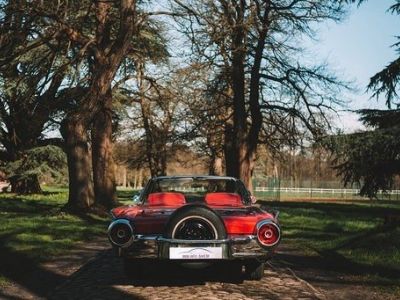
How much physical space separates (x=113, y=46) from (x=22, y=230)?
25.1 feet

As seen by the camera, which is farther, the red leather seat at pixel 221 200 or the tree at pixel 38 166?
the tree at pixel 38 166

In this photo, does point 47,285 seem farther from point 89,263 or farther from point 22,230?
point 22,230

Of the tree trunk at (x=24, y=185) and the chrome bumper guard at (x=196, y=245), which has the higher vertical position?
the tree trunk at (x=24, y=185)

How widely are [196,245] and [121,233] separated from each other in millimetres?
1046

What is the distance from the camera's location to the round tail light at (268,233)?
7348mm

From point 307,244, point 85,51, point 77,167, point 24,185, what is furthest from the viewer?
point 24,185

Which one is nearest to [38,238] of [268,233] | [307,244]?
[307,244]

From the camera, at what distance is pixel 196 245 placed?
279 inches

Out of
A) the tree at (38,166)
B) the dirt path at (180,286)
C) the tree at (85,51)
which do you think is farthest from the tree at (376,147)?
the tree at (38,166)

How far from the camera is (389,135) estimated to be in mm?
19656

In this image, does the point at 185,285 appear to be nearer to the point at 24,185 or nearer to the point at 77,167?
the point at 77,167

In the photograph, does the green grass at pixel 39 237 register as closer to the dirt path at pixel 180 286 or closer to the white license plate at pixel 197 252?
the dirt path at pixel 180 286

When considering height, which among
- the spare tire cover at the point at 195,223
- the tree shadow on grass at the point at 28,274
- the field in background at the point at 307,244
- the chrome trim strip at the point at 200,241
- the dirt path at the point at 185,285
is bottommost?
the tree shadow on grass at the point at 28,274

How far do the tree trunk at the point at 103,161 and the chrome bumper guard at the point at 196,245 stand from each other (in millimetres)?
15011
